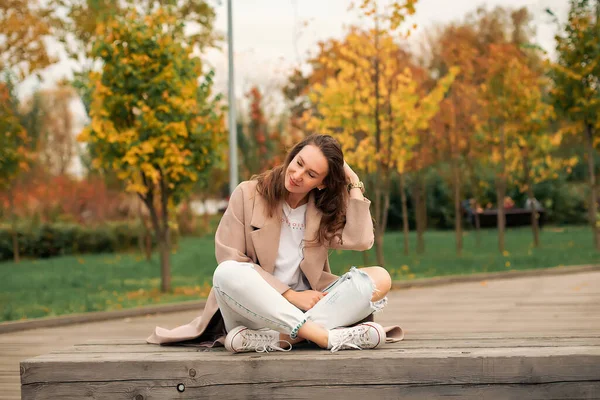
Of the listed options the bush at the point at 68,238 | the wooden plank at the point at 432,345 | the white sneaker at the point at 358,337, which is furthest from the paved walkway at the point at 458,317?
the bush at the point at 68,238

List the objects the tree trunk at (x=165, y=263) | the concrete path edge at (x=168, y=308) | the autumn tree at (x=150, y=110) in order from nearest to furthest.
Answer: the concrete path edge at (x=168, y=308), the autumn tree at (x=150, y=110), the tree trunk at (x=165, y=263)

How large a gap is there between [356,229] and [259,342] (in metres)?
0.82

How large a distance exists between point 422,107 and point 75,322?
7.41m

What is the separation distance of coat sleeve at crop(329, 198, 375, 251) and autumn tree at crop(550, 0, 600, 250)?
12.4 m

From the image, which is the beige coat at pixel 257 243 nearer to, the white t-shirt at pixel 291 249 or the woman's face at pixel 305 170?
the white t-shirt at pixel 291 249

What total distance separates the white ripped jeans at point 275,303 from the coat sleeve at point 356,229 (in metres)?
0.25

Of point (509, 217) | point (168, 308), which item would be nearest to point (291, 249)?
point (168, 308)

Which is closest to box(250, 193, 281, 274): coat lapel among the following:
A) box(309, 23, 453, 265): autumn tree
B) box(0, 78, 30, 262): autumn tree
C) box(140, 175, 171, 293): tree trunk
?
box(140, 175, 171, 293): tree trunk

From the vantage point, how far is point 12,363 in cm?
636

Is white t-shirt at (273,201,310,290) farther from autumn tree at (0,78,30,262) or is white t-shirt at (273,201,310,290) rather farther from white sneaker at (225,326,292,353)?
autumn tree at (0,78,30,262)

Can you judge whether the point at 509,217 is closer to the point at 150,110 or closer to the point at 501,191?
the point at 501,191

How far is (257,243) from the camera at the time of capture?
418 cm

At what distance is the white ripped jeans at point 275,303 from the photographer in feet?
12.6

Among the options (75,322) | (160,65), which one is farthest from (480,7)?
(75,322)
